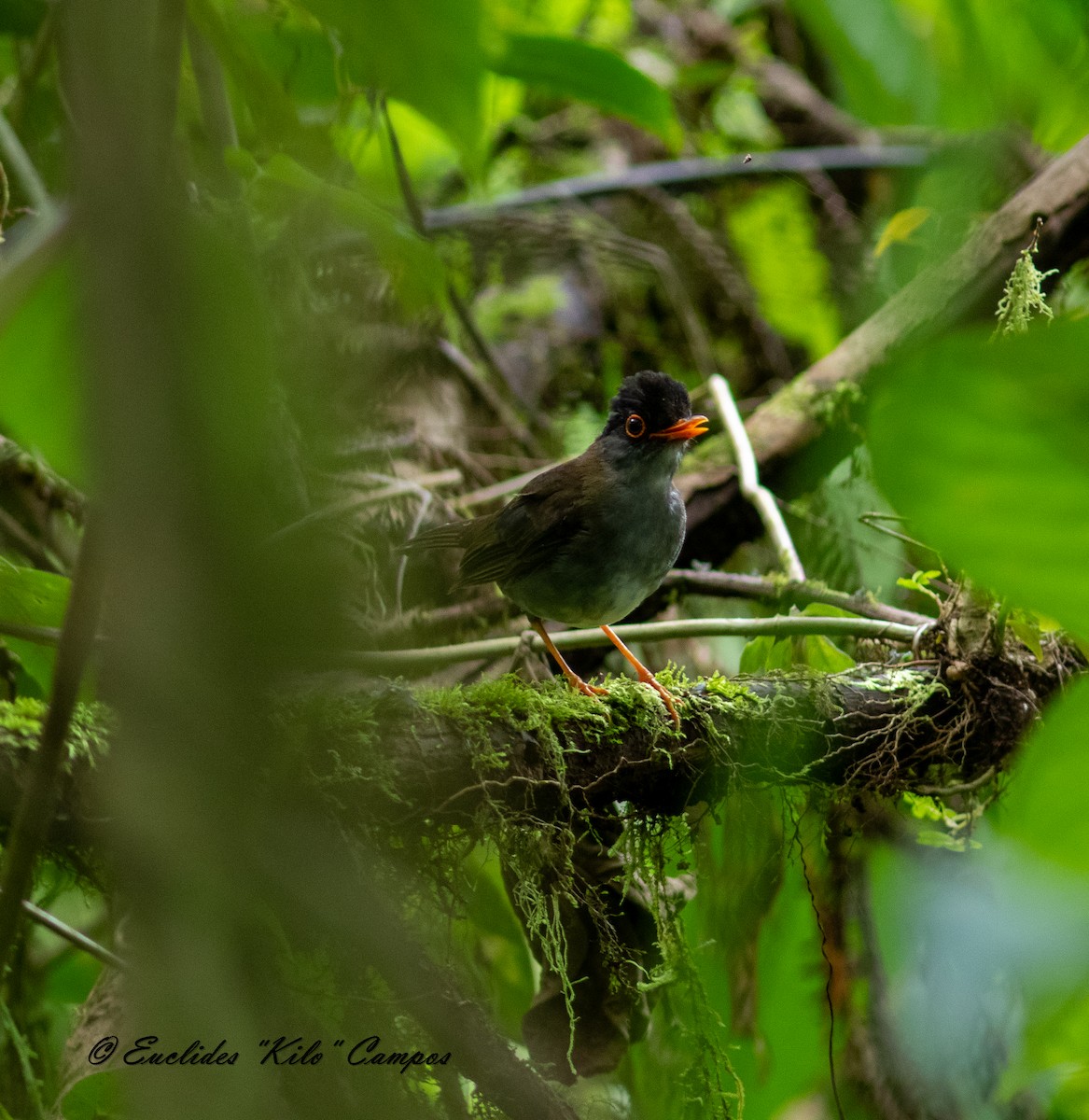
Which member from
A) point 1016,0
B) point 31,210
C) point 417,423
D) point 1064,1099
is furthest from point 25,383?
point 417,423

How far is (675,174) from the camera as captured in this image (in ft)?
17.8

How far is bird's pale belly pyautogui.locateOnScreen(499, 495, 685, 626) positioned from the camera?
2.96 m

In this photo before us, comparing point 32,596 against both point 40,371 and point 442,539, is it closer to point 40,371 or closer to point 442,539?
point 40,371

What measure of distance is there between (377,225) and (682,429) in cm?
197

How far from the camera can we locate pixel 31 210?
236 cm

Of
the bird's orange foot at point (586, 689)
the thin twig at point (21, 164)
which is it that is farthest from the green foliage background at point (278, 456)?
the bird's orange foot at point (586, 689)

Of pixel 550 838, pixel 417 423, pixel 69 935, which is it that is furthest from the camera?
pixel 417 423

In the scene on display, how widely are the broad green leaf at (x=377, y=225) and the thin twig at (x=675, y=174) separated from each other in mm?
3004

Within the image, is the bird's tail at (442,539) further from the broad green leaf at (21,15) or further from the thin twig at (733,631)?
the broad green leaf at (21,15)

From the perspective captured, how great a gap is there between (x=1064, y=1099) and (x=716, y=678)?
1363mm

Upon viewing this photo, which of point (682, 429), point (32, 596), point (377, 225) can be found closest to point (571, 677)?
point (682, 429)

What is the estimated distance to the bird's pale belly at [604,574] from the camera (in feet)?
9.71

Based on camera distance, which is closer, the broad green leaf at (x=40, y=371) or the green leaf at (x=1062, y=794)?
the green leaf at (x=1062, y=794)

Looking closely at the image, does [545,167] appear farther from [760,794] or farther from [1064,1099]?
[1064,1099]
